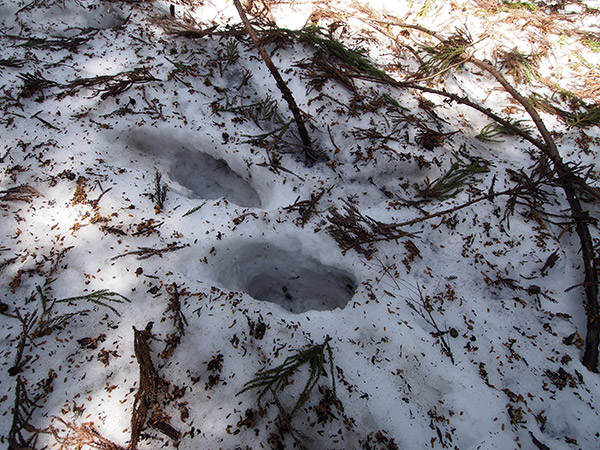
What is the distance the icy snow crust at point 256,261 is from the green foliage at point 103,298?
3 cm

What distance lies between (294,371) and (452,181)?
2.34m

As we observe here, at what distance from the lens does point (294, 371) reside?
1.98 metres

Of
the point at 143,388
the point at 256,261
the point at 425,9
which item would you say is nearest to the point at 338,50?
the point at 425,9

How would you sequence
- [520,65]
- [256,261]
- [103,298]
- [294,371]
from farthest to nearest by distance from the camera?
[520,65] → [256,261] → [103,298] → [294,371]

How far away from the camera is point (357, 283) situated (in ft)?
8.51

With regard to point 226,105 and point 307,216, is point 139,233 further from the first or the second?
point 226,105

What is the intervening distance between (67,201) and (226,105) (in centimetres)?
187

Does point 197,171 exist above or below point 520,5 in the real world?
below

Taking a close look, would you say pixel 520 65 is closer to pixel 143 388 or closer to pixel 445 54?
pixel 445 54

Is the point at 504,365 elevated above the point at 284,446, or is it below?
above

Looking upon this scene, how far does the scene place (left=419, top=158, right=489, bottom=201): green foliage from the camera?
293 centimetres

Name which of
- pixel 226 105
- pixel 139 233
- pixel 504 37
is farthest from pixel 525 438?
pixel 504 37

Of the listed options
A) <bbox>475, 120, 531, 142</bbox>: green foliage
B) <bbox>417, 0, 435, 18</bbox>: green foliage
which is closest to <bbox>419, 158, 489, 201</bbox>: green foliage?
<bbox>475, 120, 531, 142</bbox>: green foliage

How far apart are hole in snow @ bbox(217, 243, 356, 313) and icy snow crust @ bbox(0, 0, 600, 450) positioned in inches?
0.9
